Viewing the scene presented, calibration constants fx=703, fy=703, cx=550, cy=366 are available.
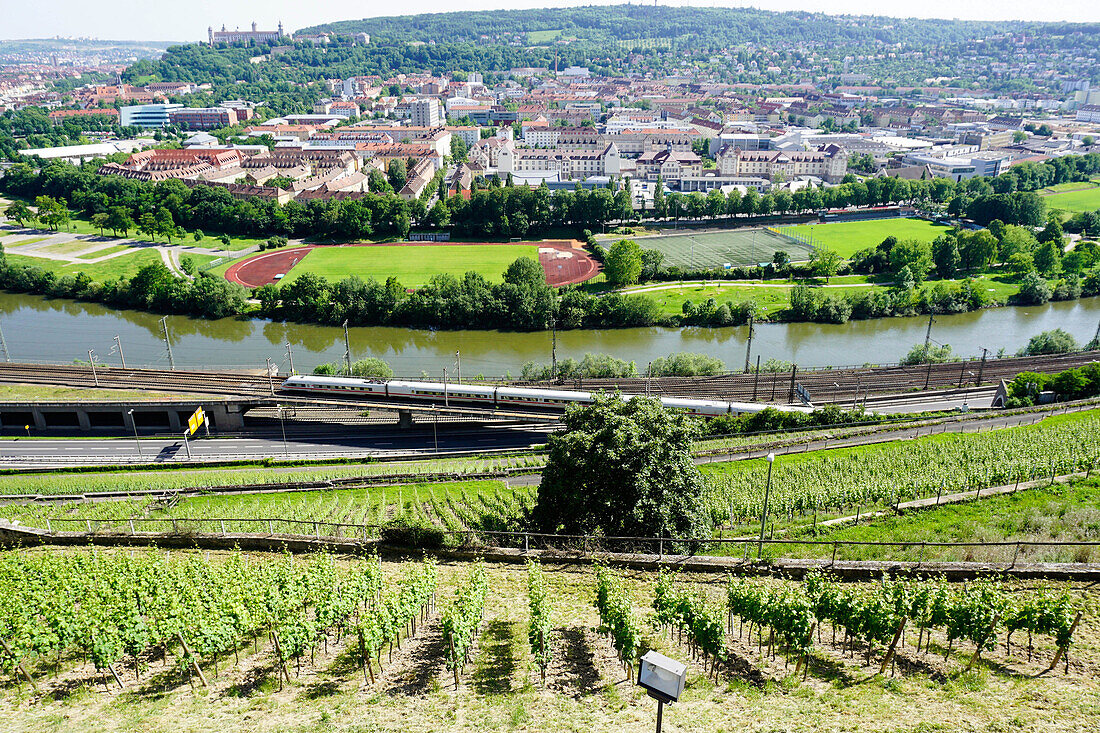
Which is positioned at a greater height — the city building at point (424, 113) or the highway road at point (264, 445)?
the city building at point (424, 113)

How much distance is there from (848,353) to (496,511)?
121 ft

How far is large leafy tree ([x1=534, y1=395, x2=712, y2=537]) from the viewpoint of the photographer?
20.6 m

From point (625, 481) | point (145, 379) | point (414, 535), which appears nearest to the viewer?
point (414, 535)

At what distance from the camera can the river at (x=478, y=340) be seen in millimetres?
51219

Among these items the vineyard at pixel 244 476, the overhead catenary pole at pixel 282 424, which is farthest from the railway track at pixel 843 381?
the overhead catenary pole at pixel 282 424

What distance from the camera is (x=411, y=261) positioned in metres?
72.0

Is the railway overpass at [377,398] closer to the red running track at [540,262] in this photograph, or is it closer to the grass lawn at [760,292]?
the grass lawn at [760,292]

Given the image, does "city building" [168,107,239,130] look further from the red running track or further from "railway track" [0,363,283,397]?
"railway track" [0,363,283,397]

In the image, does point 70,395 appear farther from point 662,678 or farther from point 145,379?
point 662,678

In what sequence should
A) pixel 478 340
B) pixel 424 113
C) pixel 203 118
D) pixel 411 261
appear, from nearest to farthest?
pixel 478 340
pixel 411 261
pixel 203 118
pixel 424 113

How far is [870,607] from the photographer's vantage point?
46.3ft

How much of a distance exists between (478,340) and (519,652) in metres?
40.8

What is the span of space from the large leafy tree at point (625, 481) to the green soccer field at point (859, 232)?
193ft

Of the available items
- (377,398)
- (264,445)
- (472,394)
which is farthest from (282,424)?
(472,394)
